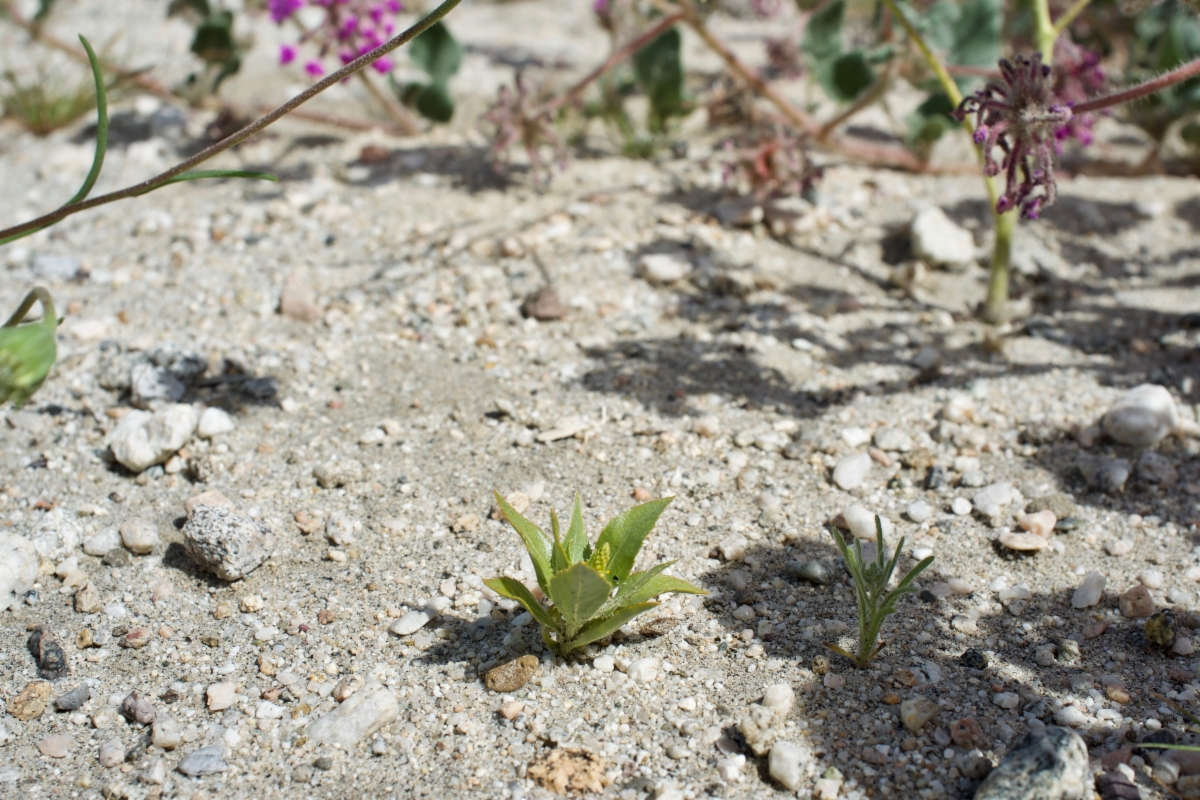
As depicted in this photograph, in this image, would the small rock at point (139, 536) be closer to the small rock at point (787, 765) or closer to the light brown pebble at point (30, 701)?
the light brown pebble at point (30, 701)

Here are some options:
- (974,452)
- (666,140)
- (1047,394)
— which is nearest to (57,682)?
(974,452)

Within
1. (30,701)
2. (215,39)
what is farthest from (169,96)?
(30,701)

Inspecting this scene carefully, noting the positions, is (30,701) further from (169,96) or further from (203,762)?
(169,96)

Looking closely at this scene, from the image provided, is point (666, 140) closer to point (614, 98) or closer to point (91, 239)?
point (614, 98)

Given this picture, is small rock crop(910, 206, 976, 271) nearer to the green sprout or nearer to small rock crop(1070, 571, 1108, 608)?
small rock crop(1070, 571, 1108, 608)

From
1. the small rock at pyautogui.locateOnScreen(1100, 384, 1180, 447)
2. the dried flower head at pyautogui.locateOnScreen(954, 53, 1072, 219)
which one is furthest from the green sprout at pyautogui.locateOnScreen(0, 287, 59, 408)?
the small rock at pyautogui.locateOnScreen(1100, 384, 1180, 447)

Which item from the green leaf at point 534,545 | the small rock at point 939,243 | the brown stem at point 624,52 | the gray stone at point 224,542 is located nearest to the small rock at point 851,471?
the green leaf at point 534,545
